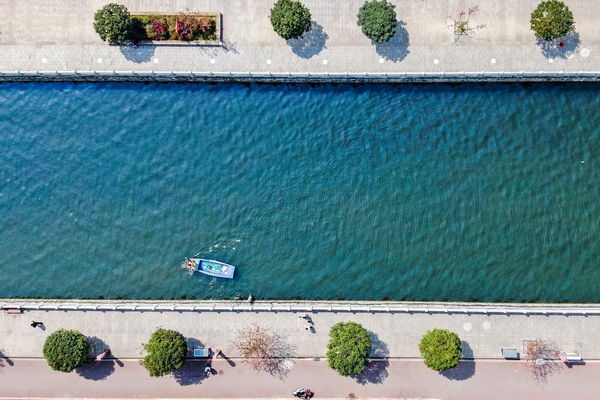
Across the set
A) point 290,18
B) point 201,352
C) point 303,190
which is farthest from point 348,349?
point 290,18

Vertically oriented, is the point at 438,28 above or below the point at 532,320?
above

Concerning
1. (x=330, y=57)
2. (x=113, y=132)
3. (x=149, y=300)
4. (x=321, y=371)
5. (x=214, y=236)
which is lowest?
Result: (x=321, y=371)

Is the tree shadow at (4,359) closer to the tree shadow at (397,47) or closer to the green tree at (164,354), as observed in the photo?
the green tree at (164,354)

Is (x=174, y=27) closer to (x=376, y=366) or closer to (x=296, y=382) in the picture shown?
(x=296, y=382)

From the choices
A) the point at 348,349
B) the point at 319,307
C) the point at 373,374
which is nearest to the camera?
the point at 348,349

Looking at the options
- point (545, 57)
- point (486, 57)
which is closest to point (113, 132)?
point (486, 57)

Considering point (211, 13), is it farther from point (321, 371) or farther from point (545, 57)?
point (321, 371)

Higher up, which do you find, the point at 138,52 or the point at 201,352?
the point at 138,52

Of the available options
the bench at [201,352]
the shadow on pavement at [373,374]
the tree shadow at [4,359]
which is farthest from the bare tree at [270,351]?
the tree shadow at [4,359]
